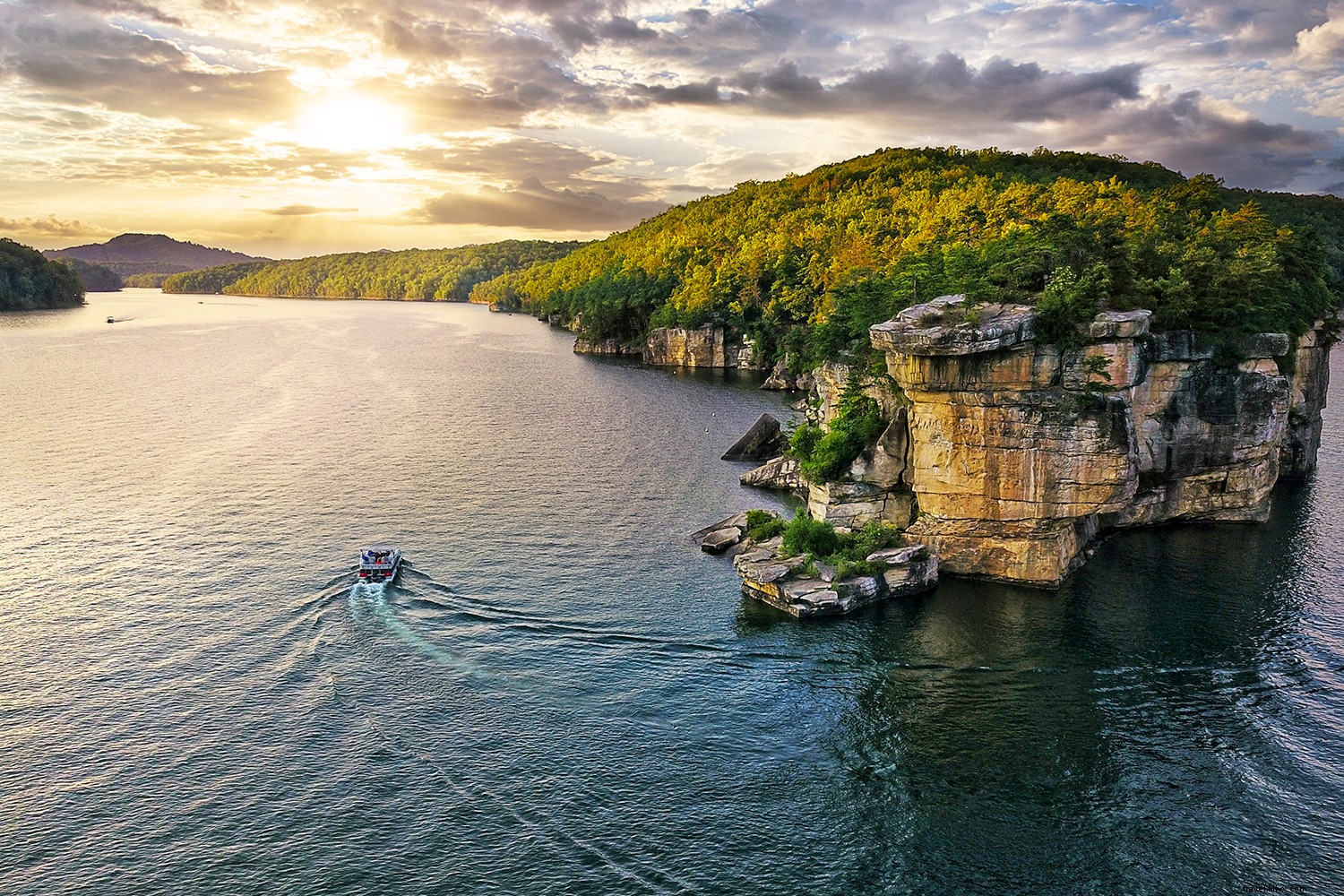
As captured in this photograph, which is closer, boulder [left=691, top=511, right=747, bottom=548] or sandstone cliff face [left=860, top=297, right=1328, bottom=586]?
sandstone cliff face [left=860, top=297, right=1328, bottom=586]

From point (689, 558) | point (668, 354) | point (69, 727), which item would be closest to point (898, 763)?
point (689, 558)

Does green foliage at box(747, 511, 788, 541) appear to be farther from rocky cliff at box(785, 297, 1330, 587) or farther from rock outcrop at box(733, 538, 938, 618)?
rock outcrop at box(733, 538, 938, 618)

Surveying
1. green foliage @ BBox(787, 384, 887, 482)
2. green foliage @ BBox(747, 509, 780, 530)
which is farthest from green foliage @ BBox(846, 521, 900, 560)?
green foliage @ BBox(747, 509, 780, 530)

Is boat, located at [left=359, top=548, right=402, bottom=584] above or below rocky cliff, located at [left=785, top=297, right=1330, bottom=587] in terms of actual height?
below

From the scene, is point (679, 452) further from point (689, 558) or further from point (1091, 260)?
point (1091, 260)

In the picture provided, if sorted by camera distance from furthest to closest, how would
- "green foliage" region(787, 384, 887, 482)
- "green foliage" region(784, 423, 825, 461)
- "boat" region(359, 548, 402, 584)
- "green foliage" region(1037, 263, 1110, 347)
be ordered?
"green foliage" region(784, 423, 825, 461) → "green foliage" region(787, 384, 887, 482) → "boat" region(359, 548, 402, 584) → "green foliage" region(1037, 263, 1110, 347)

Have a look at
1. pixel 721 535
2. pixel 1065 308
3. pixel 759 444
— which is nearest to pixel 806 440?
pixel 721 535

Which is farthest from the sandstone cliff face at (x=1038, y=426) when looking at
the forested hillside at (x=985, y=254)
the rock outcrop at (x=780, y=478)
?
the rock outcrop at (x=780, y=478)
